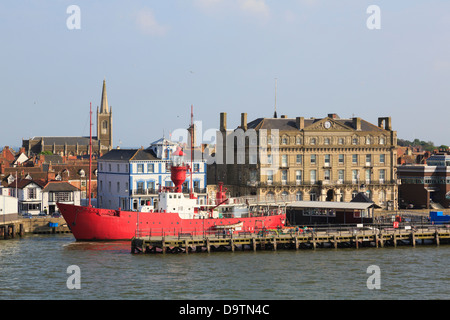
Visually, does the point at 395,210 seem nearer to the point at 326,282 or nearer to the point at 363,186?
the point at 363,186

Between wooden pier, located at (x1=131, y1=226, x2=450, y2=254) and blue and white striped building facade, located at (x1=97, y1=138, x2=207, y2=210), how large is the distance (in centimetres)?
1630

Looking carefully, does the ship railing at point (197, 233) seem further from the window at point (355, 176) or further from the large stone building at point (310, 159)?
the window at point (355, 176)

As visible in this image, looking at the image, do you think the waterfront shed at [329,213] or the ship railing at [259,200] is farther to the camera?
the waterfront shed at [329,213]

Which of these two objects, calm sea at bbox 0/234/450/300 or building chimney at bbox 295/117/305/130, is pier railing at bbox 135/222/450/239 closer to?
calm sea at bbox 0/234/450/300

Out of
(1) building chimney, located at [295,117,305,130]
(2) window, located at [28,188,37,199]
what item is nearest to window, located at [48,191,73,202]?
(2) window, located at [28,188,37,199]

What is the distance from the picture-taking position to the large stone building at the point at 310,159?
87500 millimetres

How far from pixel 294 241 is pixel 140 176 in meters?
22.9

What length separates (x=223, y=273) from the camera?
51.2m

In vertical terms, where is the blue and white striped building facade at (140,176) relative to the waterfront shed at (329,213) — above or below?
above

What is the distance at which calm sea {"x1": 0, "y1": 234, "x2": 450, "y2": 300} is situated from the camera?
45500 mm

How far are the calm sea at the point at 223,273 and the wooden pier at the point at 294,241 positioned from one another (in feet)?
3.21

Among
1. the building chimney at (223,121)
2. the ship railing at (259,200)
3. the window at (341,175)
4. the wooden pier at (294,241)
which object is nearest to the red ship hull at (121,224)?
the wooden pier at (294,241)
